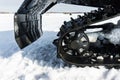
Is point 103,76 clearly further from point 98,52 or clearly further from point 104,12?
point 104,12

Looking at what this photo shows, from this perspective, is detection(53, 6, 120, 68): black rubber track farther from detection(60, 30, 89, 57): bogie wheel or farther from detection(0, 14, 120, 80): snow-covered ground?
detection(0, 14, 120, 80): snow-covered ground

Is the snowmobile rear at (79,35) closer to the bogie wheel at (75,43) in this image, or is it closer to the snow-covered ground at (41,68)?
the bogie wheel at (75,43)

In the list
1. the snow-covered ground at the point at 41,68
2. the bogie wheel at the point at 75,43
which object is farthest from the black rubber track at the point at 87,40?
the snow-covered ground at the point at 41,68

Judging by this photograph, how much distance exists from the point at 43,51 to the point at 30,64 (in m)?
0.95

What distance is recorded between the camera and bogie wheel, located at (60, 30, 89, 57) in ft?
26.3

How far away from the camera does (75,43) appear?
8.04 metres

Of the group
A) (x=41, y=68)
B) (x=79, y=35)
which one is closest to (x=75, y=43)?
(x=79, y=35)

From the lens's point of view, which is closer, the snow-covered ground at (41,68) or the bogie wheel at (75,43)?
the snow-covered ground at (41,68)

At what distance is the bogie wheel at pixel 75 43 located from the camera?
801cm

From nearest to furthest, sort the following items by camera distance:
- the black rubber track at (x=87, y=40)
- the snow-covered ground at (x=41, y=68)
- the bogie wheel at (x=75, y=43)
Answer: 1. the snow-covered ground at (x=41, y=68)
2. the black rubber track at (x=87, y=40)
3. the bogie wheel at (x=75, y=43)

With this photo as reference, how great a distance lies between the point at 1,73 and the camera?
27.1ft

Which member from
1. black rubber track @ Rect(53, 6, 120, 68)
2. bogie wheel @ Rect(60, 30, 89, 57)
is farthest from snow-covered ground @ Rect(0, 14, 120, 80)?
bogie wheel @ Rect(60, 30, 89, 57)

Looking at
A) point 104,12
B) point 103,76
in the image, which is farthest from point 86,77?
point 104,12

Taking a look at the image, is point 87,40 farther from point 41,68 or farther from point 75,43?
point 41,68
